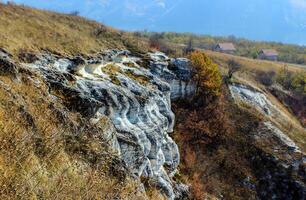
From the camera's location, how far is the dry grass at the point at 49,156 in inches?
413

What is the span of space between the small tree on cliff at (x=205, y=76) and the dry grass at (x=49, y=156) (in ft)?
153

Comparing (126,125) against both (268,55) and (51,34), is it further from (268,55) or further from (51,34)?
(268,55)

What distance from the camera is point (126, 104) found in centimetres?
3422

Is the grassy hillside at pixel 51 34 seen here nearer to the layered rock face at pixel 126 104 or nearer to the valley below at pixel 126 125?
Answer: the valley below at pixel 126 125

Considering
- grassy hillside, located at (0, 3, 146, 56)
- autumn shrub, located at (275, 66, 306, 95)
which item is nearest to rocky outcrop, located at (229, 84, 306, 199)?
grassy hillside, located at (0, 3, 146, 56)

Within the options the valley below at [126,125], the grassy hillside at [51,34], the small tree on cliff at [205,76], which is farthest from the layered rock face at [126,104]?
the small tree on cliff at [205,76]

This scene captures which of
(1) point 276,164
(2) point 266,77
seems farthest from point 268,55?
(1) point 276,164

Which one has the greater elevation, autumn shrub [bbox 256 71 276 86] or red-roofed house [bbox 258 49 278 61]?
autumn shrub [bbox 256 71 276 86]

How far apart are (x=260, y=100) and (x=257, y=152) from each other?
70.6 feet

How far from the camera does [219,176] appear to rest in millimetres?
53281

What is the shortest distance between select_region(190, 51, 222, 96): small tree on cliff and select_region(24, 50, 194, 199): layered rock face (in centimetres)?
1028

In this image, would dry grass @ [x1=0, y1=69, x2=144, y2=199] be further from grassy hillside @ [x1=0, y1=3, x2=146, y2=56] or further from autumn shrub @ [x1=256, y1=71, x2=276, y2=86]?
autumn shrub @ [x1=256, y1=71, x2=276, y2=86]

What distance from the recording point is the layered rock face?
25.9 meters

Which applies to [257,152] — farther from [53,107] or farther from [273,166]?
[53,107]
